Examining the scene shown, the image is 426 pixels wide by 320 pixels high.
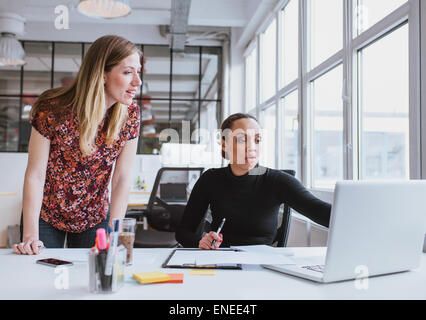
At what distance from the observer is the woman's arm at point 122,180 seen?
151 centimetres

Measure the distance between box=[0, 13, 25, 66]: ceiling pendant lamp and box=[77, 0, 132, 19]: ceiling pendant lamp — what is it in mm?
2028

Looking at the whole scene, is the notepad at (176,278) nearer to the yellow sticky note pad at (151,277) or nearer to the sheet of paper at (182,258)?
the yellow sticky note pad at (151,277)

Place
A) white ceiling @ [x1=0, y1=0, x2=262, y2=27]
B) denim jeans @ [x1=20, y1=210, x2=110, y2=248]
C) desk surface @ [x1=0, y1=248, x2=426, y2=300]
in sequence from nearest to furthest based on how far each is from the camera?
1. desk surface @ [x1=0, y1=248, x2=426, y2=300]
2. denim jeans @ [x1=20, y1=210, x2=110, y2=248]
3. white ceiling @ [x1=0, y1=0, x2=262, y2=27]

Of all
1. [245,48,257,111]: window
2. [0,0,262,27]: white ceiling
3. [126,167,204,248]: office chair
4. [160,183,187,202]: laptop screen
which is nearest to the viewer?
[126,167,204,248]: office chair

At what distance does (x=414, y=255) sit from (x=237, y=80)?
218 inches

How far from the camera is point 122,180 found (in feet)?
5.05

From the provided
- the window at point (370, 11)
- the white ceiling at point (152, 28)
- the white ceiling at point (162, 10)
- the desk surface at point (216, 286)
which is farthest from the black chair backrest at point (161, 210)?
the white ceiling at point (162, 10)

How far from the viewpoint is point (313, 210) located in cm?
145

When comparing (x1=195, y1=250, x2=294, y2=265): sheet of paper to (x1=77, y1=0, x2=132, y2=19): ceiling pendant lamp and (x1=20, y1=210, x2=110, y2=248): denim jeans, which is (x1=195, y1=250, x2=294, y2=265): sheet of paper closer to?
(x1=20, y1=210, x2=110, y2=248): denim jeans

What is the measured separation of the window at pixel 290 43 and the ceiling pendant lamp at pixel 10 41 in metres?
3.12

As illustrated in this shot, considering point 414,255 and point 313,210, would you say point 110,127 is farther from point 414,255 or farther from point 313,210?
point 414,255

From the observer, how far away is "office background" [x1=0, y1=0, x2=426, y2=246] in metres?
2.31

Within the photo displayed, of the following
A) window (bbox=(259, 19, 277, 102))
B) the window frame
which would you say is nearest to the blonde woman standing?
the window frame

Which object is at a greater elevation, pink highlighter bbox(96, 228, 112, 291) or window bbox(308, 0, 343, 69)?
window bbox(308, 0, 343, 69)
